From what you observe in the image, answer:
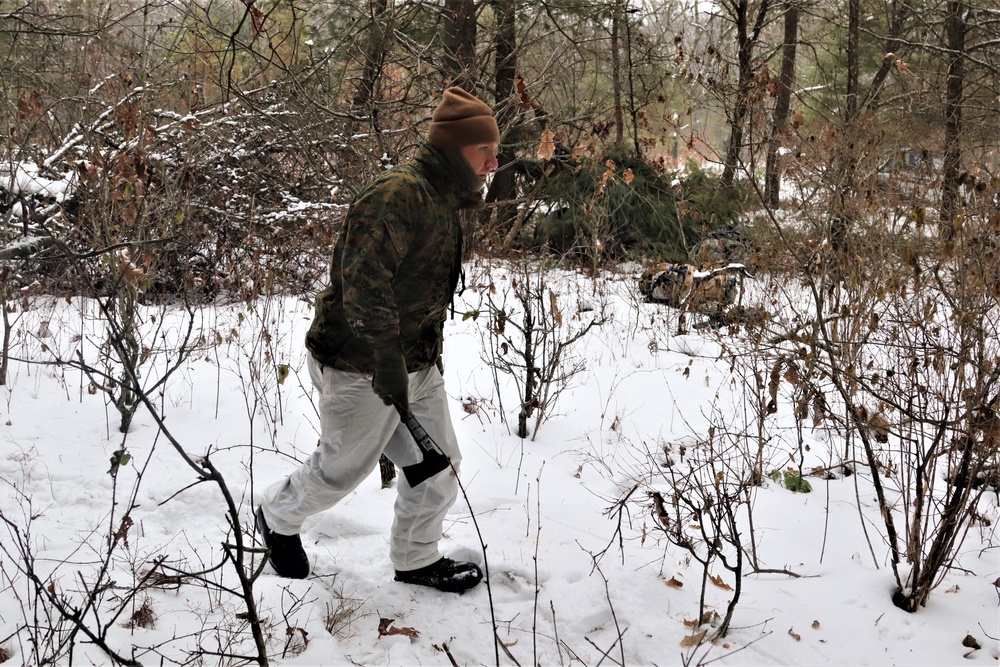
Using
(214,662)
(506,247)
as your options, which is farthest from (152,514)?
(506,247)

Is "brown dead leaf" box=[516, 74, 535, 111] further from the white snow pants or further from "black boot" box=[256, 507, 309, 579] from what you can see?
"black boot" box=[256, 507, 309, 579]

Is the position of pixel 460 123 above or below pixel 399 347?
above

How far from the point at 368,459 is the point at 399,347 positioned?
0.49 m

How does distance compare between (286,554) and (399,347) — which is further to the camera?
(286,554)

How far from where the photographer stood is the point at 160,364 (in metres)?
5.48

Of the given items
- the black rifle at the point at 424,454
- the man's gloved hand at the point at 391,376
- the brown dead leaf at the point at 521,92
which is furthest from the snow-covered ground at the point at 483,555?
the brown dead leaf at the point at 521,92

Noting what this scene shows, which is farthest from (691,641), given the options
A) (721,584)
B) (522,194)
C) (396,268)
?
(522,194)

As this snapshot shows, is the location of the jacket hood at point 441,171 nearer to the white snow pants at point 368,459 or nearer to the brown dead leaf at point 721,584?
the white snow pants at point 368,459

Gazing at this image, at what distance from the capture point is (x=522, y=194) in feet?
35.8

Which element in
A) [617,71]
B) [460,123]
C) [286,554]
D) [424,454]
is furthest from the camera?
[617,71]

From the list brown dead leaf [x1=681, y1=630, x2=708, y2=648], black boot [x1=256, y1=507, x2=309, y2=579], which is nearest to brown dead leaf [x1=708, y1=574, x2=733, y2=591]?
brown dead leaf [x1=681, y1=630, x2=708, y2=648]

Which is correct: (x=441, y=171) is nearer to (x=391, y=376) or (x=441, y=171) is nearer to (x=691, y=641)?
(x=391, y=376)

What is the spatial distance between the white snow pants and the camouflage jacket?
98mm

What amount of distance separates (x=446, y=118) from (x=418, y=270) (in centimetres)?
52
